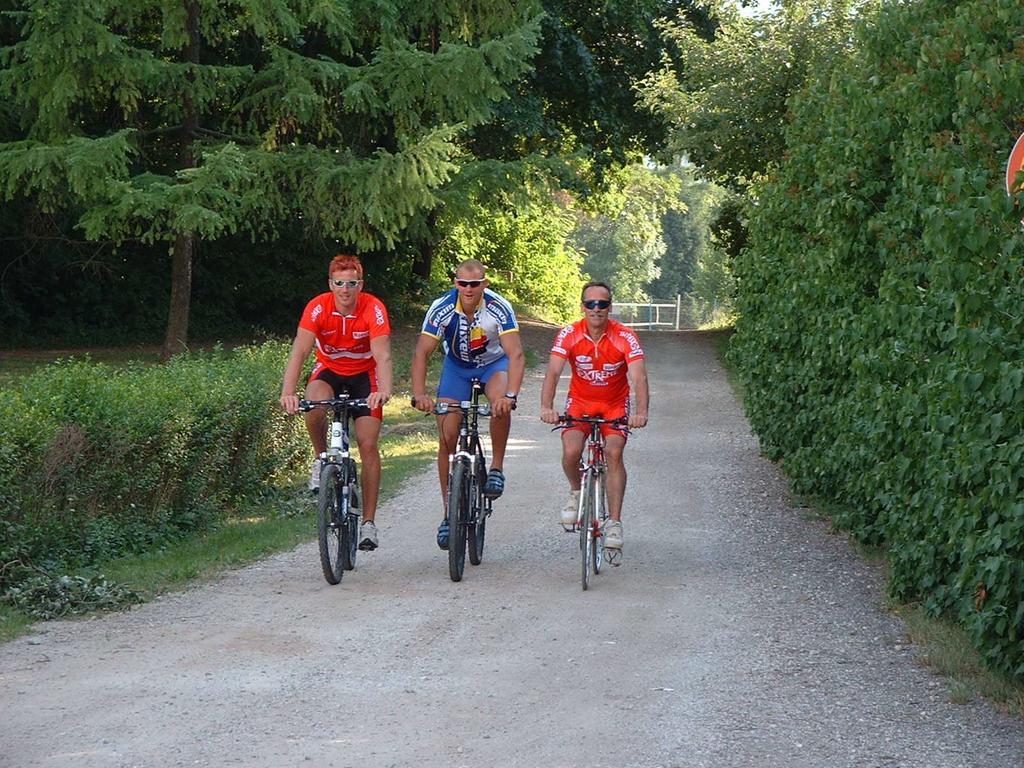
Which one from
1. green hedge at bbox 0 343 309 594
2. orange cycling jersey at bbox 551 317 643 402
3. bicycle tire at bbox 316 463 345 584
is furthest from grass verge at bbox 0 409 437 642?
orange cycling jersey at bbox 551 317 643 402

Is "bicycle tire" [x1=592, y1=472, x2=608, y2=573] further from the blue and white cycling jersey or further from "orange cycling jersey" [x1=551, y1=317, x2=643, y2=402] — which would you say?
the blue and white cycling jersey

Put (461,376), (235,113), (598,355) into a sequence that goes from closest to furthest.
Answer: (598,355) < (461,376) < (235,113)

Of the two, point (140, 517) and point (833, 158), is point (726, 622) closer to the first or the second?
point (833, 158)

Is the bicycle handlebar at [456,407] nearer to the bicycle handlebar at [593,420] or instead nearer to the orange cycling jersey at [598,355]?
the bicycle handlebar at [593,420]

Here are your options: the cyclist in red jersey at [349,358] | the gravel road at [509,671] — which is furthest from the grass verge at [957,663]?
the cyclist in red jersey at [349,358]

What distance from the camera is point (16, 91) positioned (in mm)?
21219

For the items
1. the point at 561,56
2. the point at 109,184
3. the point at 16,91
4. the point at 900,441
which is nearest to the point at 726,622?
the point at 900,441

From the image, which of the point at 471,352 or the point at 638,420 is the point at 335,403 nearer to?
the point at 471,352

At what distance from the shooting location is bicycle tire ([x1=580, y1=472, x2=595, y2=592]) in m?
9.09

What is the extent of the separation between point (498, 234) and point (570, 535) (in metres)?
38.5

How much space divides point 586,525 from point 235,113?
15393mm

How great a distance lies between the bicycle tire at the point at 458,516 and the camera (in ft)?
30.1

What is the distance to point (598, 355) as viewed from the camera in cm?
962

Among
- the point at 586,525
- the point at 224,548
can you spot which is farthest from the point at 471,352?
the point at 224,548
